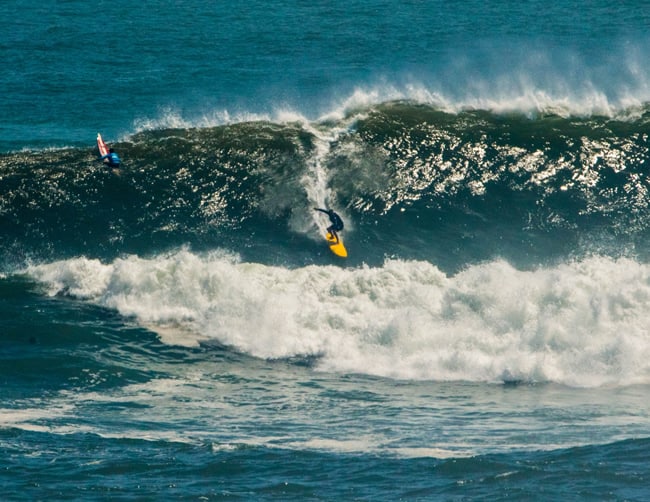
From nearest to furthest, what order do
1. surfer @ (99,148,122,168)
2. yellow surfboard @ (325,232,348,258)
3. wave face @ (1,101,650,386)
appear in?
wave face @ (1,101,650,386) → yellow surfboard @ (325,232,348,258) → surfer @ (99,148,122,168)

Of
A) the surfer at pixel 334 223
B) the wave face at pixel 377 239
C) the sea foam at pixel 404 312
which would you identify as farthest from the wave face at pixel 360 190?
the sea foam at pixel 404 312

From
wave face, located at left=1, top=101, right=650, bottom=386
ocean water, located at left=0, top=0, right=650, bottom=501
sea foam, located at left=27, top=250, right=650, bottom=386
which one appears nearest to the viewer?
ocean water, located at left=0, top=0, right=650, bottom=501

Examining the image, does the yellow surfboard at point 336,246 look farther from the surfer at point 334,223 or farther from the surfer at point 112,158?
the surfer at point 112,158

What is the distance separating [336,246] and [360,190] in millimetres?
2707

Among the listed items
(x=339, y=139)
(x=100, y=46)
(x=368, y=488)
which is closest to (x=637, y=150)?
(x=339, y=139)

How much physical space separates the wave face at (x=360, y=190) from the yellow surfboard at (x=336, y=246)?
0.97 feet

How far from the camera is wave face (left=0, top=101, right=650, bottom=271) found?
27016 millimetres

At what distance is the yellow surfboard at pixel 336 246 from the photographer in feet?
86.9

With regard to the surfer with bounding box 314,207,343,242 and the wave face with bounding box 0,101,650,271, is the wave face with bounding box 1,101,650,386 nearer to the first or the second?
the wave face with bounding box 0,101,650,271

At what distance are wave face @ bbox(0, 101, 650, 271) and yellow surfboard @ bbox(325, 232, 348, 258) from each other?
0.97 ft

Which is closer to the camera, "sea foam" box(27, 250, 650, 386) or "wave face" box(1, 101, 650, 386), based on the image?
"sea foam" box(27, 250, 650, 386)

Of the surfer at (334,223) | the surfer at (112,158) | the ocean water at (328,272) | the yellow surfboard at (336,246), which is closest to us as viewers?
the ocean water at (328,272)

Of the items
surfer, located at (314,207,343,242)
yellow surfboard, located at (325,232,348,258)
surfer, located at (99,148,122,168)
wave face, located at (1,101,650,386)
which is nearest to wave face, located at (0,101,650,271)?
wave face, located at (1,101,650,386)

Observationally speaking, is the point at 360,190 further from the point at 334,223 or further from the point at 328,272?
the point at 328,272
